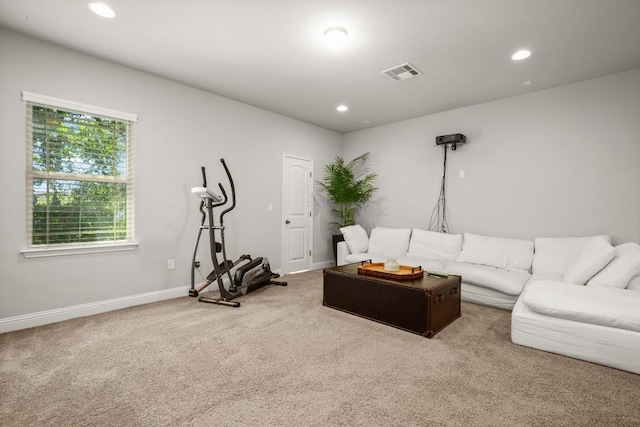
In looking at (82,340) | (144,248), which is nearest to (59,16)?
(144,248)

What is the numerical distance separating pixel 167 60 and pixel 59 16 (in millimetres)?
916

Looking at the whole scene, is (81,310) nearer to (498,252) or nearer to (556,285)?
(556,285)

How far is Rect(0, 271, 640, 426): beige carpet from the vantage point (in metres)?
1.62

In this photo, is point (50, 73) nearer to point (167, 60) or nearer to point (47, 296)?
point (167, 60)

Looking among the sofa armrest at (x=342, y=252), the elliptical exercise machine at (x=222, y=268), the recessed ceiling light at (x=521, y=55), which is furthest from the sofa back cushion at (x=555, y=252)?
the elliptical exercise machine at (x=222, y=268)

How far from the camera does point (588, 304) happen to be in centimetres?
222

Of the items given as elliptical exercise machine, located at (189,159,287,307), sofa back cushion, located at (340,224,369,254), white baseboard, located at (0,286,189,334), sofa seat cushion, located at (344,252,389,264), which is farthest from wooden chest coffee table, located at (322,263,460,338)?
white baseboard, located at (0,286,189,334)

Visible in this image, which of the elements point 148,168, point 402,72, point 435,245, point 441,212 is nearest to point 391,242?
point 435,245

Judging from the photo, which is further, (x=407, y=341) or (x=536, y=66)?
(x=536, y=66)

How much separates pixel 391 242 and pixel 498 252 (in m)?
1.54

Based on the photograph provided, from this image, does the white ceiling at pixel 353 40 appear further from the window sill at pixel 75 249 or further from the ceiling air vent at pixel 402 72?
the window sill at pixel 75 249

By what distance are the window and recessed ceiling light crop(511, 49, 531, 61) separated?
4.23 meters

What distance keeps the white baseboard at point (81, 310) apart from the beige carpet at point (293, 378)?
0.47ft

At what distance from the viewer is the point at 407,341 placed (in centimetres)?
254
